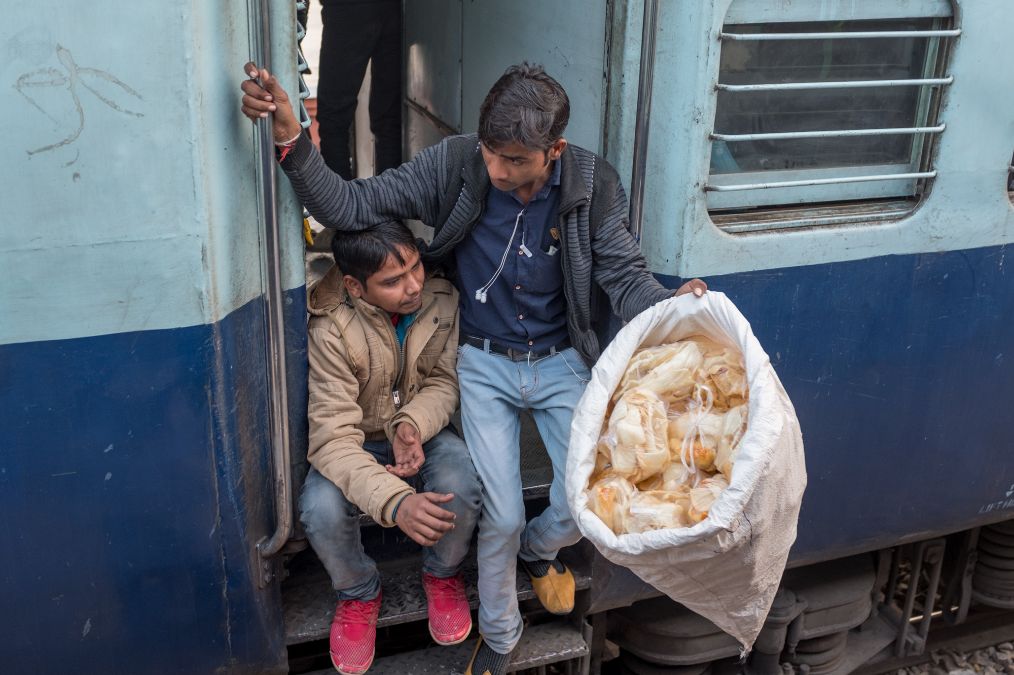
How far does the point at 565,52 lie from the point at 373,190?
68 centimetres

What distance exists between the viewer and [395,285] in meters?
2.47

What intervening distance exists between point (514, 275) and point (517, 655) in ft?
3.34

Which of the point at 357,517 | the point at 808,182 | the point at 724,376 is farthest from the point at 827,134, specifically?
A: the point at 357,517

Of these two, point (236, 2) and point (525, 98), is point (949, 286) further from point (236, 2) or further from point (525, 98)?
point (236, 2)

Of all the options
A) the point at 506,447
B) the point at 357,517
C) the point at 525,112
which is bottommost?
the point at 357,517

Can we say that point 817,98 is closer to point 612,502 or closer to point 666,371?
point 666,371

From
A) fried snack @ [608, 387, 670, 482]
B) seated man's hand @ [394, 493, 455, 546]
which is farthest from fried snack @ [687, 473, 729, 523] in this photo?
seated man's hand @ [394, 493, 455, 546]

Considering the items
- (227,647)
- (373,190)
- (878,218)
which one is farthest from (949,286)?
(227,647)

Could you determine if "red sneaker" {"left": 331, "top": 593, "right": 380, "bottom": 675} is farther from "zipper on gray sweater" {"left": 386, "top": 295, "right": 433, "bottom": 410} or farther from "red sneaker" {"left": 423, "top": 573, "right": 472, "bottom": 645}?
"zipper on gray sweater" {"left": 386, "top": 295, "right": 433, "bottom": 410}

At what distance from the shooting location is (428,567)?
8.86ft

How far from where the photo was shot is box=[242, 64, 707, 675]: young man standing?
2.38m

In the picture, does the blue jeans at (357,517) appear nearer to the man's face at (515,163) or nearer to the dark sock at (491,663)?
the dark sock at (491,663)

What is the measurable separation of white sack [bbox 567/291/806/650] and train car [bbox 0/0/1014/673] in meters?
0.28

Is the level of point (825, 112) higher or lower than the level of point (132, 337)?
higher
